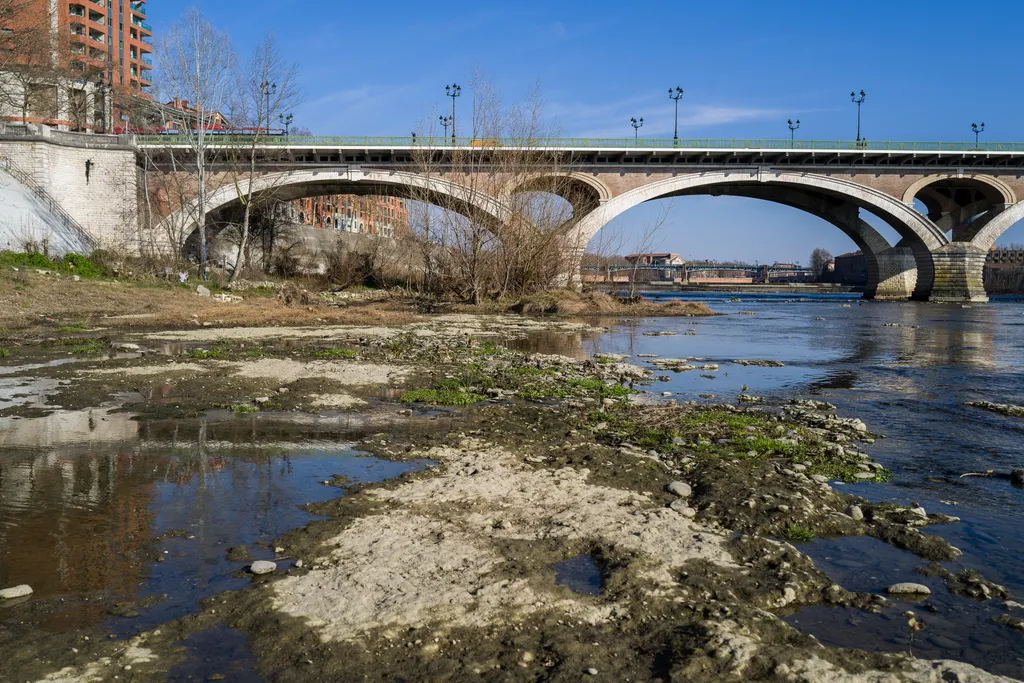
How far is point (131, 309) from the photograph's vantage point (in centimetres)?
2234

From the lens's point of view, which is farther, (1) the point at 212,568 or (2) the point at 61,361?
(2) the point at 61,361

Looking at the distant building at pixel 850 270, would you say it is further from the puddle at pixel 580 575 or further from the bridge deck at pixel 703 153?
the puddle at pixel 580 575

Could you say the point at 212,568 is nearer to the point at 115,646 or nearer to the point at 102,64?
the point at 115,646

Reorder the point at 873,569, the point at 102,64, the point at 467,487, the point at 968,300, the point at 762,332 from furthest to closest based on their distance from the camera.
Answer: the point at 102,64 < the point at 968,300 < the point at 762,332 < the point at 467,487 < the point at 873,569

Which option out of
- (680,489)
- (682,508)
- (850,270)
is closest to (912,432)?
(680,489)

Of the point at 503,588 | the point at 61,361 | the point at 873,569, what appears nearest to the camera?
the point at 503,588

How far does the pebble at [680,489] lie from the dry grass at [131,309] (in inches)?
661

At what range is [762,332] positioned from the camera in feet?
80.8

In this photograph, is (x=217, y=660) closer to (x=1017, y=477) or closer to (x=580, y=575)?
(x=580, y=575)

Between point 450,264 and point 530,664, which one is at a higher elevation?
point 450,264

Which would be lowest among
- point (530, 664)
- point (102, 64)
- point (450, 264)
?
point (530, 664)

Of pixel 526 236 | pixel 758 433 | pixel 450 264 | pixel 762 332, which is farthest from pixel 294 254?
pixel 758 433

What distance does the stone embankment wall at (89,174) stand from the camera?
42812 mm

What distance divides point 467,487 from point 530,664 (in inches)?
97.7
